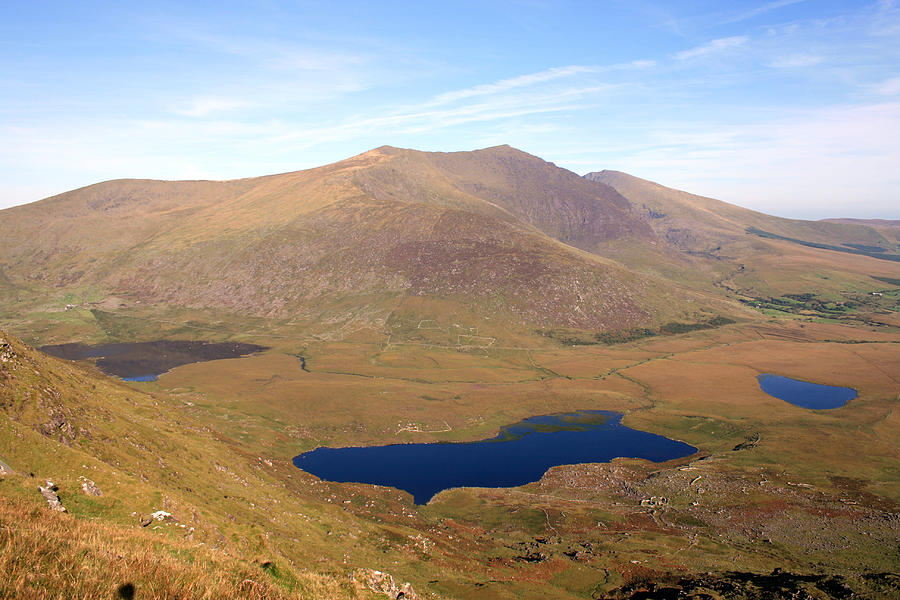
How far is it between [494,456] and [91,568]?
12933cm

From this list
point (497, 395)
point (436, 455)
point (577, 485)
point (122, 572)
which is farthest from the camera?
point (497, 395)

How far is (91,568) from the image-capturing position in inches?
577

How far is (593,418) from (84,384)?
466 feet

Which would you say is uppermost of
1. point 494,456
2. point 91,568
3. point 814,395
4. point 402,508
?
point 91,568

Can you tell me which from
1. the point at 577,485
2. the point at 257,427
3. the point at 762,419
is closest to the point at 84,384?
the point at 257,427

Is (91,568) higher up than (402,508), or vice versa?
(91,568)

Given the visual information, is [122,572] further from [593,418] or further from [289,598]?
[593,418]

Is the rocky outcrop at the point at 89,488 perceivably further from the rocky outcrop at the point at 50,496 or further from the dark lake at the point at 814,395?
the dark lake at the point at 814,395

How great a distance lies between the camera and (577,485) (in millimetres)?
114500

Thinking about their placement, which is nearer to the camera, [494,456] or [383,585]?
[383,585]

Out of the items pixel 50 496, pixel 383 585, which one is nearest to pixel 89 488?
pixel 50 496

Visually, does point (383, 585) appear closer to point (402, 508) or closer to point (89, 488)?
point (89, 488)

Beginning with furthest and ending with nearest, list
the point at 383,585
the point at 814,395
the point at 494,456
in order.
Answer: the point at 814,395 → the point at 494,456 → the point at 383,585

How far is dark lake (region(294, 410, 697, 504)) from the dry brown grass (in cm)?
9318
